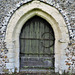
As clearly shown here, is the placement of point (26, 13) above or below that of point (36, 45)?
above

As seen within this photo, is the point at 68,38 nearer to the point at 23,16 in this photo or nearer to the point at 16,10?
the point at 23,16

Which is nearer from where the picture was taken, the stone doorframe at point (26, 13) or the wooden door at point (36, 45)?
the stone doorframe at point (26, 13)

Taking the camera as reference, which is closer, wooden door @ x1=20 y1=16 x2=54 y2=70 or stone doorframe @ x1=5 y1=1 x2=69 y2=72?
stone doorframe @ x1=5 y1=1 x2=69 y2=72

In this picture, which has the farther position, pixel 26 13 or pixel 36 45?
pixel 36 45

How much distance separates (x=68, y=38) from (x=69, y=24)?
0.47 metres

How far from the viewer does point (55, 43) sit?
3.17m

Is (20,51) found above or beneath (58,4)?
beneath

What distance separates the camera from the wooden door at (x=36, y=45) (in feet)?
11.2

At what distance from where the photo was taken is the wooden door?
11.2 ft

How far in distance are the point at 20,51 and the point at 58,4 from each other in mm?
2173

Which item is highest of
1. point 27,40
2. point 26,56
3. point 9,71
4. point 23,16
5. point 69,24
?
point 23,16

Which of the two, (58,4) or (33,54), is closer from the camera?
(58,4)

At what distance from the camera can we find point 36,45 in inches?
136

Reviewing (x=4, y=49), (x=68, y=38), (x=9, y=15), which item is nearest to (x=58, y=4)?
(x=68, y=38)
